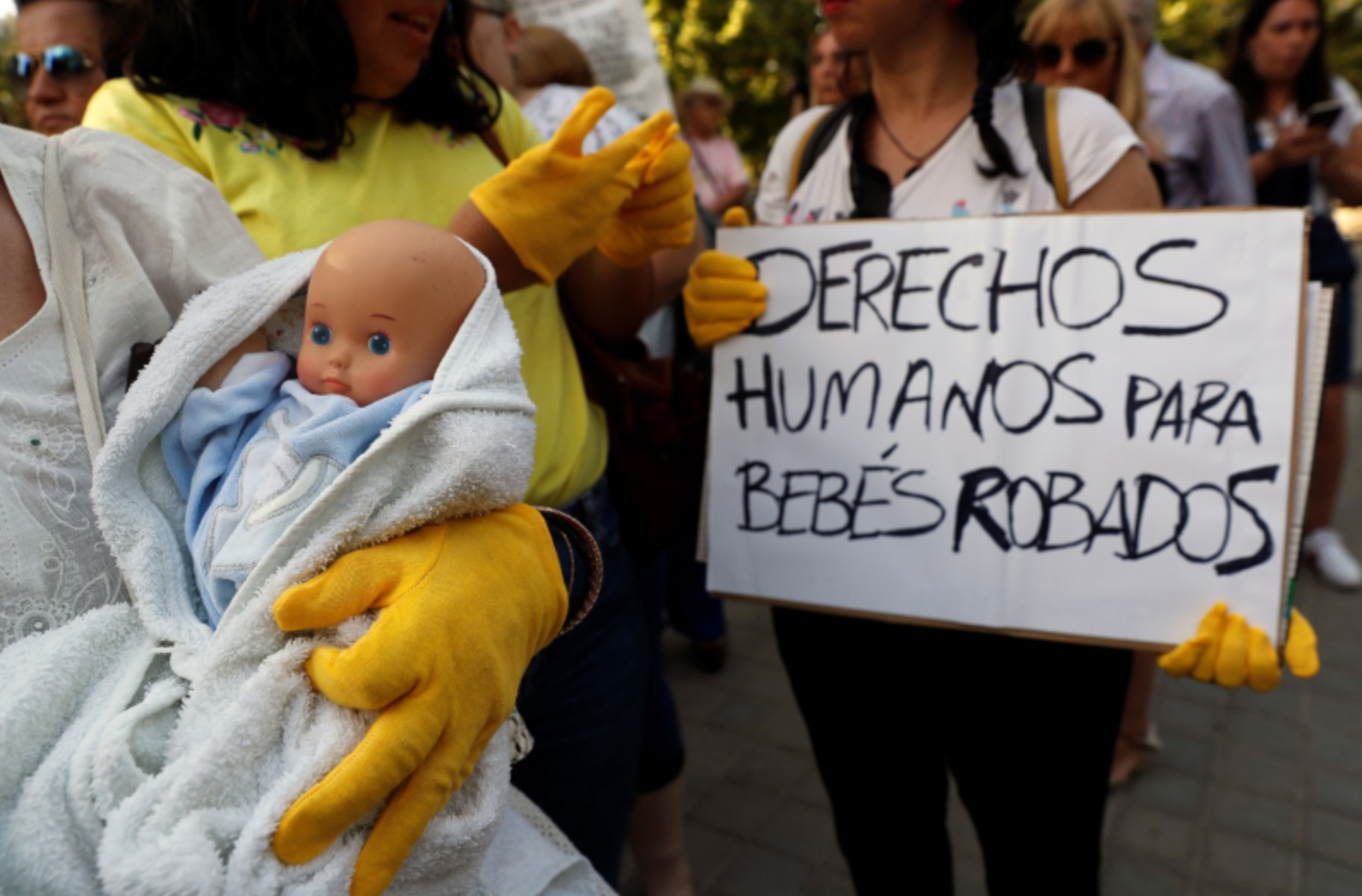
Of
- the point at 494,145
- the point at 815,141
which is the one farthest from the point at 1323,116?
the point at 494,145

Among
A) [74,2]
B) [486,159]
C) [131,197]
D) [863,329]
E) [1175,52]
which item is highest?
[74,2]

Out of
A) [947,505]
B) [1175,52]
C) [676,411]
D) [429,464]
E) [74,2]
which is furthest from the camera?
[1175,52]

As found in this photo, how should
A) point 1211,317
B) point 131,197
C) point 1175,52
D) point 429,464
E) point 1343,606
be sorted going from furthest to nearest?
point 1175,52, point 1343,606, point 1211,317, point 131,197, point 429,464

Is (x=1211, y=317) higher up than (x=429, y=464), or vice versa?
(x=429, y=464)

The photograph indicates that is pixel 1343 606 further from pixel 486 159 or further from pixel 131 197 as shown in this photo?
pixel 131 197

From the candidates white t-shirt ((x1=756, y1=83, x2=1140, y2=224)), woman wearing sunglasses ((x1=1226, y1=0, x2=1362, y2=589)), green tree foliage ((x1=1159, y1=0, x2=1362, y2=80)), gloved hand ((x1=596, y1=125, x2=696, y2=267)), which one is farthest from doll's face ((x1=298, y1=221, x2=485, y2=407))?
green tree foliage ((x1=1159, y1=0, x2=1362, y2=80))

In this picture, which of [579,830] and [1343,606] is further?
[1343,606]

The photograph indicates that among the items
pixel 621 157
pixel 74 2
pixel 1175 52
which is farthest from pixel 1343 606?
pixel 1175 52

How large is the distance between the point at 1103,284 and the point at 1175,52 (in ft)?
33.7

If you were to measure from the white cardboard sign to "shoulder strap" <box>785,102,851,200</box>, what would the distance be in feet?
0.78

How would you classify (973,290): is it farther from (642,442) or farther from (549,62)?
(549,62)

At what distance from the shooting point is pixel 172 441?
1.01 m

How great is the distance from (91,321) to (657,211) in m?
0.81

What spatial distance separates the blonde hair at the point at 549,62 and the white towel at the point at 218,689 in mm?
2218
